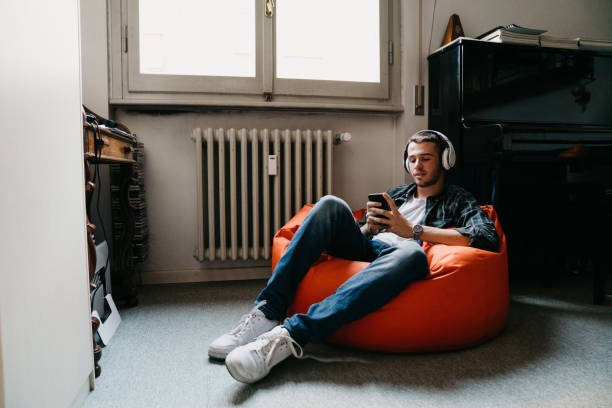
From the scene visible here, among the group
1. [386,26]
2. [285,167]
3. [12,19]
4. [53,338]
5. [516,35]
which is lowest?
[53,338]

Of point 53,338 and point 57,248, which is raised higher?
point 57,248

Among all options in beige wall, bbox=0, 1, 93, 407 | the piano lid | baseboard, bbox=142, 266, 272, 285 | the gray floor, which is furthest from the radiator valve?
beige wall, bbox=0, 1, 93, 407

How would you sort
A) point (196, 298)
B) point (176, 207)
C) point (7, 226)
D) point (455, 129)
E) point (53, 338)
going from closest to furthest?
point (7, 226)
point (53, 338)
point (196, 298)
point (455, 129)
point (176, 207)

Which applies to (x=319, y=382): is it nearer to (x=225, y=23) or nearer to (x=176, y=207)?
(x=176, y=207)

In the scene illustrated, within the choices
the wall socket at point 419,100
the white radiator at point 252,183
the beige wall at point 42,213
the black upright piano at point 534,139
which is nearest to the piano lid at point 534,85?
the black upright piano at point 534,139

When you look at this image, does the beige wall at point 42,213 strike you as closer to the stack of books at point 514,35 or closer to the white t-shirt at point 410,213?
the white t-shirt at point 410,213

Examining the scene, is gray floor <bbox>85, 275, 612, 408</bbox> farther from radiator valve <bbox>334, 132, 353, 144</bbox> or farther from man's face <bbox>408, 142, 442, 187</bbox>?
radiator valve <bbox>334, 132, 353, 144</bbox>

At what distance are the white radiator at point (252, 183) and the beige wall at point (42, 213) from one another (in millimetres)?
1029

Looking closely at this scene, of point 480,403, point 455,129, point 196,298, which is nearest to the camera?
point 480,403

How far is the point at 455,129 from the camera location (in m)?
1.90

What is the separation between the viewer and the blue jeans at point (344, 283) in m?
1.05

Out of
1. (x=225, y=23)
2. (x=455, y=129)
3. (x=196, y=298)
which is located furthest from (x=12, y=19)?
(x=455, y=129)

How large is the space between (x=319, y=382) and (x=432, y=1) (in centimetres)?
214

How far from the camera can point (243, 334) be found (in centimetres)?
114
